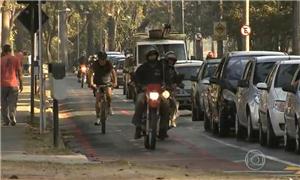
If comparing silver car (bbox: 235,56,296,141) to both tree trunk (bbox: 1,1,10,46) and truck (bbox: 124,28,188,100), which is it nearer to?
truck (bbox: 124,28,188,100)

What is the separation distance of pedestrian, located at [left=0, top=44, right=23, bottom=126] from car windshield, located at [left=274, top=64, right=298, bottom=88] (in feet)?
23.1

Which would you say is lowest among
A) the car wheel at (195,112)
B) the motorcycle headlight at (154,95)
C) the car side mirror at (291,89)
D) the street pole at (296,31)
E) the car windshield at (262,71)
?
the car wheel at (195,112)

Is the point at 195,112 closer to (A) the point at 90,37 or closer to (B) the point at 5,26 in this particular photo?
(B) the point at 5,26

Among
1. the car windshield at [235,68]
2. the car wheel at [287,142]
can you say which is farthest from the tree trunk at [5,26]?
the car wheel at [287,142]

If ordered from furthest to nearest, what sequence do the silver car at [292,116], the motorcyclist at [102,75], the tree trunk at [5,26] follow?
the tree trunk at [5,26] < the motorcyclist at [102,75] < the silver car at [292,116]

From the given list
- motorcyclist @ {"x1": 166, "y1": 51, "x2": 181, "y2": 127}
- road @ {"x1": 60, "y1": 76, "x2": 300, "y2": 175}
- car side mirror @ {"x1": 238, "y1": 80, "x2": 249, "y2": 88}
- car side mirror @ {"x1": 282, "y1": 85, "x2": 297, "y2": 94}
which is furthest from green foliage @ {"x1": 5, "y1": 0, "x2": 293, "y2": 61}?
car side mirror @ {"x1": 282, "y1": 85, "x2": 297, "y2": 94}

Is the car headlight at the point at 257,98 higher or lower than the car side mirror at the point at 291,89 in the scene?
lower

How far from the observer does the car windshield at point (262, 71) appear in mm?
18728

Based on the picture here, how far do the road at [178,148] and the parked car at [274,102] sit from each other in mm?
294

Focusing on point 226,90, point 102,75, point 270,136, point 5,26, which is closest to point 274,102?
point 270,136

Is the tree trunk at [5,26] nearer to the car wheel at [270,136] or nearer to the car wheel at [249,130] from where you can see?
the car wheel at [249,130]

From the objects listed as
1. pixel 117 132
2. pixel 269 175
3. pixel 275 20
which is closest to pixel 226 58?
pixel 117 132

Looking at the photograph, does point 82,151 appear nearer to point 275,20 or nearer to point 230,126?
point 230,126

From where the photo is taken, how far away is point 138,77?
17.0 m
